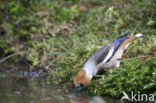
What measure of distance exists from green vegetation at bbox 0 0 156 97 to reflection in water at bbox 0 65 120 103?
293 mm

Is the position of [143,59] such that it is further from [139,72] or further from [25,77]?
[25,77]

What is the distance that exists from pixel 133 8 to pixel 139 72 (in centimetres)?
322

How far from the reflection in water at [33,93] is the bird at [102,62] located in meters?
0.27

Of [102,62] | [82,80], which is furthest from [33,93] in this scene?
[102,62]

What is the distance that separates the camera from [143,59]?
3.90m

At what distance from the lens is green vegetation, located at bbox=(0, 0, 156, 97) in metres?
3.94

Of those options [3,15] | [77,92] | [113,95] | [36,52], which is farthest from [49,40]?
[113,95]

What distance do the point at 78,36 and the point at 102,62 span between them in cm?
258

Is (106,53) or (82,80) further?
(106,53)

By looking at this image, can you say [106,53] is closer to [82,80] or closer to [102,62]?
[102,62]

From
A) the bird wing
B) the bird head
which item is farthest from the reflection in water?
the bird wing

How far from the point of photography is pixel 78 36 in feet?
22.7

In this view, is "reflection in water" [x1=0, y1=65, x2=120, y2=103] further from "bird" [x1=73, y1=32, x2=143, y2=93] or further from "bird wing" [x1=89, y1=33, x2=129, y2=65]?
"bird wing" [x1=89, y1=33, x2=129, y2=65]

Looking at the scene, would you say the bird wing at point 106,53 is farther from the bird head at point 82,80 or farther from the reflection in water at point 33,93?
the reflection in water at point 33,93
